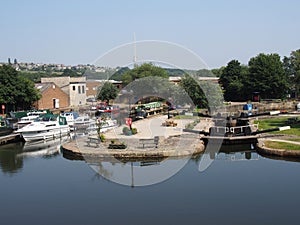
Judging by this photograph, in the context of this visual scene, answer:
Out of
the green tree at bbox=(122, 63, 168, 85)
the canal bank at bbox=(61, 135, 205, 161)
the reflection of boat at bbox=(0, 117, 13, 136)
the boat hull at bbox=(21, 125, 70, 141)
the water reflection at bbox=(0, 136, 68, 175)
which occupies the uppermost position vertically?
the green tree at bbox=(122, 63, 168, 85)

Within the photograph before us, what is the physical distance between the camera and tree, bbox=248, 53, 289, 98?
5262 cm

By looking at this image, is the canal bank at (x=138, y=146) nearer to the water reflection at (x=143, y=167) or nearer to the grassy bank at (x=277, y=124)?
the water reflection at (x=143, y=167)

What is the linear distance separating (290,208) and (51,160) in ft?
45.5

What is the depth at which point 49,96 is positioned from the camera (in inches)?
1929

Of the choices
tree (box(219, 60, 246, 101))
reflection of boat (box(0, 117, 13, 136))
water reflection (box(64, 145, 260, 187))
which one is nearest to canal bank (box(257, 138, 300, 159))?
water reflection (box(64, 145, 260, 187))

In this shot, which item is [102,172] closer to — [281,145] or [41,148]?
[41,148]

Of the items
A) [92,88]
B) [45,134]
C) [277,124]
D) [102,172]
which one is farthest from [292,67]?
[102,172]

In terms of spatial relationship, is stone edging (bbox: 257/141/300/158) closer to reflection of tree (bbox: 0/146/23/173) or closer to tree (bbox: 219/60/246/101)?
reflection of tree (bbox: 0/146/23/173)

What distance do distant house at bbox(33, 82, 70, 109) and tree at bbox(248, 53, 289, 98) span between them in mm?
23271

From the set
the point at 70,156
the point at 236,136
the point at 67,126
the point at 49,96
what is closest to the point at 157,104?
the point at 49,96

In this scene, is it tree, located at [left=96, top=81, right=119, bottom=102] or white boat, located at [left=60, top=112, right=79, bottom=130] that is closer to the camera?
white boat, located at [left=60, top=112, right=79, bottom=130]

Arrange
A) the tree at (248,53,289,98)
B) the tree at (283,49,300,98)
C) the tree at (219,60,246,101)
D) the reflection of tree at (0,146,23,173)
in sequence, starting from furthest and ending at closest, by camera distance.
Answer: the tree at (219,60,246,101), the tree at (283,49,300,98), the tree at (248,53,289,98), the reflection of tree at (0,146,23,173)

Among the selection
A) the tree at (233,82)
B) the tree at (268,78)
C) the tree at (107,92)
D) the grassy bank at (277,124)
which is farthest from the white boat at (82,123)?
the tree at (233,82)

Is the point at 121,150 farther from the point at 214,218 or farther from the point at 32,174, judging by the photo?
the point at 214,218
